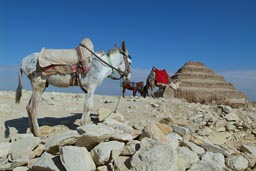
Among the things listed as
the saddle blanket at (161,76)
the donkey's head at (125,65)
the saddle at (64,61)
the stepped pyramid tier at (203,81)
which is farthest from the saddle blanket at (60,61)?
the stepped pyramid tier at (203,81)

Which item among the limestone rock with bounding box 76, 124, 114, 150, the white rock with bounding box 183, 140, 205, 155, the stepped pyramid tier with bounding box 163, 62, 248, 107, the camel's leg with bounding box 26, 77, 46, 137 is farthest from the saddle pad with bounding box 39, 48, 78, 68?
the stepped pyramid tier with bounding box 163, 62, 248, 107

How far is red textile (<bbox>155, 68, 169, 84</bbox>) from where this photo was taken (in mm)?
22984

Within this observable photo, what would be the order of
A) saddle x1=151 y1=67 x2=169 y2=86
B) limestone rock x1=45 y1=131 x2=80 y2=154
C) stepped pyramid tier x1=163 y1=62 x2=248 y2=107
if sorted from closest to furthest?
limestone rock x1=45 y1=131 x2=80 y2=154, saddle x1=151 y1=67 x2=169 y2=86, stepped pyramid tier x1=163 y1=62 x2=248 y2=107

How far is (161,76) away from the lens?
23406 mm

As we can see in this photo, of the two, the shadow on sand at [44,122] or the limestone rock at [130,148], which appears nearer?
the limestone rock at [130,148]

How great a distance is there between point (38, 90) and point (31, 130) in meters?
1.01

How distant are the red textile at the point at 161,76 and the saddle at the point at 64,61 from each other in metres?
15.7

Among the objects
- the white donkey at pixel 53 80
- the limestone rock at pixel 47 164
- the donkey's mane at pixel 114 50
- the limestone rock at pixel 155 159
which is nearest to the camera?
the limestone rock at pixel 155 159

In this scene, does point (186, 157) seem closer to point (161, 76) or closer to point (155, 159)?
point (155, 159)

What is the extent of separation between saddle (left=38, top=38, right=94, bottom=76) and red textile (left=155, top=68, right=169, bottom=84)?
15.7m

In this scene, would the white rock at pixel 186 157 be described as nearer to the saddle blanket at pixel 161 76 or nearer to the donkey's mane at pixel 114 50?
the donkey's mane at pixel 114 50

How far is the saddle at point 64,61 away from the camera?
7.33 metres

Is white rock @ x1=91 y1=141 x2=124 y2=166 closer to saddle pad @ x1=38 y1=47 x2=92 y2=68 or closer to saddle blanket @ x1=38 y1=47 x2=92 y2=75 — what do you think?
saddle blanket @ x1=38 y1=47 x2=92 y2=75

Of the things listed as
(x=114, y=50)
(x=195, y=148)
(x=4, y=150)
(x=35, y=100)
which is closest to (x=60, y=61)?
(x=35, y=100)
